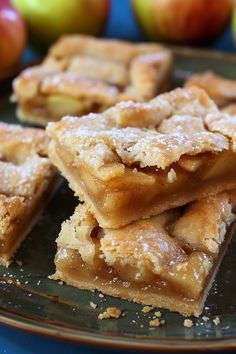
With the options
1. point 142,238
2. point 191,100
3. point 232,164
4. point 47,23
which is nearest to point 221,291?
point 142,238

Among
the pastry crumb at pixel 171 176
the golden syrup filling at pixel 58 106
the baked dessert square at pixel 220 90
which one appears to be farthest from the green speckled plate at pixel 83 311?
the baked dessert square at pixel 220 90

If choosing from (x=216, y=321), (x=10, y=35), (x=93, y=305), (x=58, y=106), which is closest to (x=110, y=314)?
(x=93, y=305)

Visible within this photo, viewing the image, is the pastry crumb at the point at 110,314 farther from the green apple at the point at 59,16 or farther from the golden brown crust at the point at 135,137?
the green apple at the point at 59,16

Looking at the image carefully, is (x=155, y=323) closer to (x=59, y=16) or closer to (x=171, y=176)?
(x=171, y=176)

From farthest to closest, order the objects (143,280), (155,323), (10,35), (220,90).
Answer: (10,35) < (220,90) < (143,280) < (155,323)

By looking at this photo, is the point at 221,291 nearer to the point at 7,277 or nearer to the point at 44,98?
the point at 7,277
